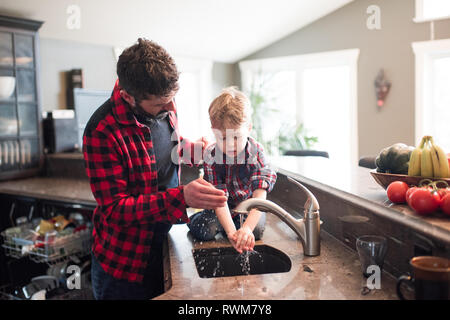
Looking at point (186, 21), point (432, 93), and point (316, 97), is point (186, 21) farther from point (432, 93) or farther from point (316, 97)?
point (432, 93)

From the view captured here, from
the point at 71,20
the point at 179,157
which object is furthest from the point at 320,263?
the point at 71,20

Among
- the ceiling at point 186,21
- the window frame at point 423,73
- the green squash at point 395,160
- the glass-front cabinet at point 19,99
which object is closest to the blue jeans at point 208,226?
the green squash at point 395,160

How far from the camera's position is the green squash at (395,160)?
134 centimetres

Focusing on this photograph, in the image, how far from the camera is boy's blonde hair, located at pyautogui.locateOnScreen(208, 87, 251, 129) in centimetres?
145

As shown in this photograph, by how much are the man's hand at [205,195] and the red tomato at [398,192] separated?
469 millimetres

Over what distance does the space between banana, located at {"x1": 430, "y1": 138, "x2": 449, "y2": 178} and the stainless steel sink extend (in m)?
0.56

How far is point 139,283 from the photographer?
4.80 ft

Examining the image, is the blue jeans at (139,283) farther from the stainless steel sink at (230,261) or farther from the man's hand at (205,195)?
the man's hand at (205,195)

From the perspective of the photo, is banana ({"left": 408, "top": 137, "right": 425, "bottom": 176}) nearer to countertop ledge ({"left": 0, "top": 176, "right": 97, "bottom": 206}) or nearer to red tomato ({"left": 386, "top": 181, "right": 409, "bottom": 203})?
red tomato ({"left": 386, "top": 181, "right": 409, "bottom": 203})

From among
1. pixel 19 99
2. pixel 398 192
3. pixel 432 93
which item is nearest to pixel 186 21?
pixel 19 99

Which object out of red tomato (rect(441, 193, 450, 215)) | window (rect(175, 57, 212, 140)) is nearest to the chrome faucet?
red tomato (rect(441, 193, 450, 215))

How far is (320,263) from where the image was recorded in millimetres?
1274

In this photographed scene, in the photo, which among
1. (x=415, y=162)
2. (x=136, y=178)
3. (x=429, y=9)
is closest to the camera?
(x=415, y=162)

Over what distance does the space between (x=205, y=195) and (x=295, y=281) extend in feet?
1.08
